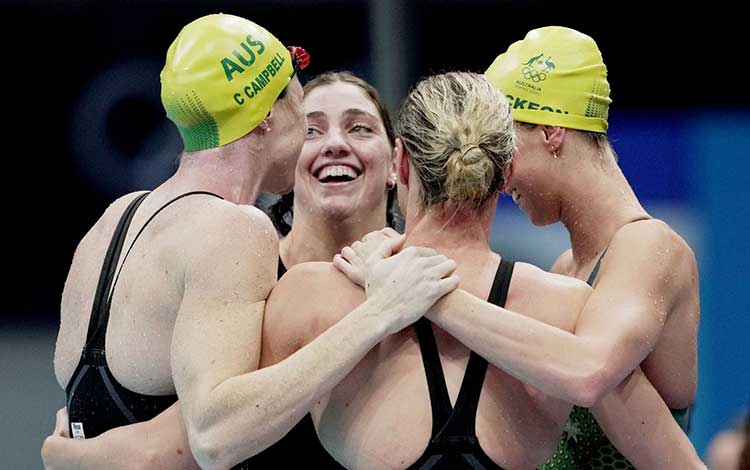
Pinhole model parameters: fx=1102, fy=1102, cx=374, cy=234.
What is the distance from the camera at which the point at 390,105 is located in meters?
6.88

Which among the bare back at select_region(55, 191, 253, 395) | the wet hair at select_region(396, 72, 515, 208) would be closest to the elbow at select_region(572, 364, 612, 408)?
the wet hair at select_region(396, 72, 515, 208)

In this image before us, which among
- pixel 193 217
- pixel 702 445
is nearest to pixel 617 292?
pixel 193 217

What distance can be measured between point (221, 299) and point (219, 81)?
0.75 m

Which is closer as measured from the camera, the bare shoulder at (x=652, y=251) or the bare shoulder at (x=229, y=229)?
the bare shoulder at (x=229, y=229)

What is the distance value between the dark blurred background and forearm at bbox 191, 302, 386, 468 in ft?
14.1

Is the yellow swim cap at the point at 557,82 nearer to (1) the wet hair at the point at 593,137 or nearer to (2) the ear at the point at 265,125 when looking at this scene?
(1) the wet hair at the point at 593,137

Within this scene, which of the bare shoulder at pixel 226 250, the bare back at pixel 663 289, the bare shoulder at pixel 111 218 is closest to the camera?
the bare shoulder at pixel 226 250

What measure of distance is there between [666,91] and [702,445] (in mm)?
2237

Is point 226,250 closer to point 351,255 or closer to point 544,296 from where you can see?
point 351,255

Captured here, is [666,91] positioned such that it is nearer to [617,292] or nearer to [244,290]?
[617,292]

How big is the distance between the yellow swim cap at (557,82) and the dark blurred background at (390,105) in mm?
2912

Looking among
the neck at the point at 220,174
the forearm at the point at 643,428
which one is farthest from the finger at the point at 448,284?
the neck at the point at 220,174

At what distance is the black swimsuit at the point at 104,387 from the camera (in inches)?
127

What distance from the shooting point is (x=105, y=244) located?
340 centimetres
